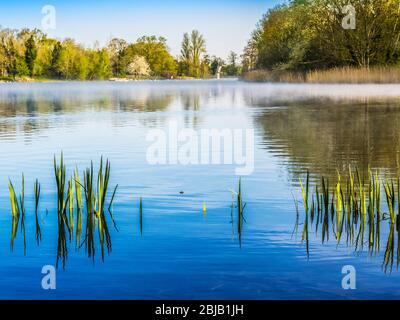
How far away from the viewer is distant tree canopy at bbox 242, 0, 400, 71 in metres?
62.3

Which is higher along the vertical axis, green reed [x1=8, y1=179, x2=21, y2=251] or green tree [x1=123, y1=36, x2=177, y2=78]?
green tree [x1=123, y1=36, x2=177, y2=78]

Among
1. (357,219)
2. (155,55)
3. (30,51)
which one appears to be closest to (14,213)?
(357,219)

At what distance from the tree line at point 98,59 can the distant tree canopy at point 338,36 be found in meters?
72.2

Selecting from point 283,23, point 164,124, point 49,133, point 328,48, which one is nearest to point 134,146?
point 49,133

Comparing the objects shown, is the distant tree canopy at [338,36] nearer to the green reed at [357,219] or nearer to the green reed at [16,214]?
the green reed at [357,219]

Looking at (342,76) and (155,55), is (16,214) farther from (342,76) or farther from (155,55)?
(155,55)

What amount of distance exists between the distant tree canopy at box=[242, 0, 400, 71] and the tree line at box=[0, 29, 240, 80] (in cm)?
7218

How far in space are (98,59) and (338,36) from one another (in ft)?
323

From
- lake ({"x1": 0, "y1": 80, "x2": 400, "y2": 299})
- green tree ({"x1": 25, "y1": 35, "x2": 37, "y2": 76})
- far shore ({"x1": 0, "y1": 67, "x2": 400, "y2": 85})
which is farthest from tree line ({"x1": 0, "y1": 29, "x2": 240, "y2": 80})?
lake ({"x1": 0, "y1": 80, "x2": 400, "y2": 299})

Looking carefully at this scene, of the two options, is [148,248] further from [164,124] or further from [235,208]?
[164,124]

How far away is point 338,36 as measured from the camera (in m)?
64.6

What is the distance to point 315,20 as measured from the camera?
67.2 metres

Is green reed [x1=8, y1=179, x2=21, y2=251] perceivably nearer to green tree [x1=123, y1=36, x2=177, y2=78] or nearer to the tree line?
the tree line
